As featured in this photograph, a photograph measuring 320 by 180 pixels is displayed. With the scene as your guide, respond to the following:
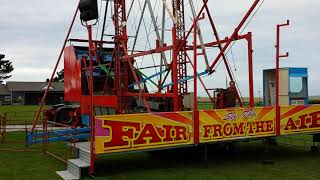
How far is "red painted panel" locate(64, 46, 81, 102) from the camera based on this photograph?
19953mm

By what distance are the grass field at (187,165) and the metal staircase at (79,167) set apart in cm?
31

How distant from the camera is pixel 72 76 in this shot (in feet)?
68.0

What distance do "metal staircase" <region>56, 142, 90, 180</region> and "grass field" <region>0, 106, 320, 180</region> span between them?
31 cm

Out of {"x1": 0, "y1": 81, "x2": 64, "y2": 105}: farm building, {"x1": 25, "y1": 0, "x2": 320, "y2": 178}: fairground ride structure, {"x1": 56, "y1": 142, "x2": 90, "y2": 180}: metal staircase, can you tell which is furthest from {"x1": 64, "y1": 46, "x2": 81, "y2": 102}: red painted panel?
{"x1": 0, "y1": 81, "x2": 64, "y2": 105}: farm building

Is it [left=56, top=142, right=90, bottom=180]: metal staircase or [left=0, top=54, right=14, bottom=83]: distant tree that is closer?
[left=56, top=142, right=90, bottom=180]: metal staircase

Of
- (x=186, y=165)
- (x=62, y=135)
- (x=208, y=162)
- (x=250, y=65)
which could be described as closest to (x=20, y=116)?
(x=62, y=135)

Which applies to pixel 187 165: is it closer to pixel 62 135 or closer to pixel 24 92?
pixel 62 135

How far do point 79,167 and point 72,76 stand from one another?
34.0 feet

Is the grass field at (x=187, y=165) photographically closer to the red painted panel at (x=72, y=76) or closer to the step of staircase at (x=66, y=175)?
the step of staircase at (x=66, y=175)

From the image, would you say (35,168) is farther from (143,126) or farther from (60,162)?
(143,126)

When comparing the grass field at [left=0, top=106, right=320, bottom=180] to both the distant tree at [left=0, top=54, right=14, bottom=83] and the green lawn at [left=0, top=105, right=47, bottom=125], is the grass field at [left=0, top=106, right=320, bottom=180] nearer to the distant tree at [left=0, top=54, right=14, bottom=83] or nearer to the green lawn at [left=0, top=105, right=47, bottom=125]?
the green lawn at [left=0, top=105, right=47, bottom=125]

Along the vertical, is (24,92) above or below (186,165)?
above

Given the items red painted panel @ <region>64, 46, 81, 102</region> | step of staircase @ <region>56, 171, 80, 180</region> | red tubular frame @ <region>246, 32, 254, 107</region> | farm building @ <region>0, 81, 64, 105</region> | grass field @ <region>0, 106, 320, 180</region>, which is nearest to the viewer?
step of staircase @ <region>56, 171, 80, 180</region>

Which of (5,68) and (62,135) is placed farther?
(5,68)
